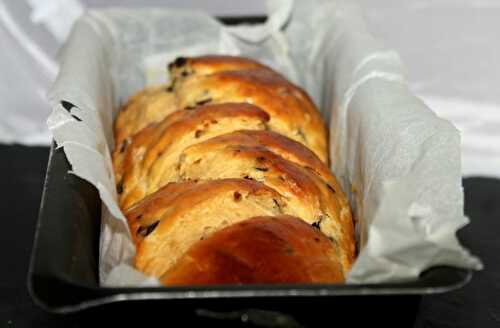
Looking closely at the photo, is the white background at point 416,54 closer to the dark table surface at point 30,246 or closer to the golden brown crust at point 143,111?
the dark table surface at point 30,246

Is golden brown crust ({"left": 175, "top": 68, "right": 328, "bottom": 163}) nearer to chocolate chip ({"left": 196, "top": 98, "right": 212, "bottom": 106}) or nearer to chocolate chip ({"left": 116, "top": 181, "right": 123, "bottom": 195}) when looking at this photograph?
chocolate chip ({"left": 196, "top": 98, "right": 212, "bottom": 106})

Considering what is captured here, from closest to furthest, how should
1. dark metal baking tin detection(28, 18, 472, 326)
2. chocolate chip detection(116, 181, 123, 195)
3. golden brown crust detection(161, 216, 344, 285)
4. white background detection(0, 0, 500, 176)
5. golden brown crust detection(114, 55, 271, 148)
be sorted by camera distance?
dark metal baking tin detection(28, 18, 472, 326) → golden brown crust detection(161, 216, 344, 285) → chocolate chip detection(116, 181, 123, 195) → golden brown crust detection(114, 55, 271, 148) → white background detection(0, 0, 500, 176)

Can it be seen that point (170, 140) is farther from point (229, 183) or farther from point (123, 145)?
point (229, 183)

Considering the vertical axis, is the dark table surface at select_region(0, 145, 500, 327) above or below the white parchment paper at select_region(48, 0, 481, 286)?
below

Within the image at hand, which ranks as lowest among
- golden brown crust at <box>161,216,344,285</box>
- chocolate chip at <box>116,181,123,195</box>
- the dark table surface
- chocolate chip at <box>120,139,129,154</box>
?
the dark table surface

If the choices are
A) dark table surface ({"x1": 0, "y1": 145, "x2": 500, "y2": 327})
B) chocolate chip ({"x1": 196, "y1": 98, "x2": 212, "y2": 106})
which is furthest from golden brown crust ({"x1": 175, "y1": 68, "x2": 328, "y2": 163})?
dark table surface ({"x1": 0, "y1": 145, "x2": 500, "y2": 327})

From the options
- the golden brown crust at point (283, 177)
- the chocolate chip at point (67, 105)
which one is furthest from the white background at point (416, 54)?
the golden brown crust at point (283, 177)

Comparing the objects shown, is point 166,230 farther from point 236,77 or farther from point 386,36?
point 386,36
